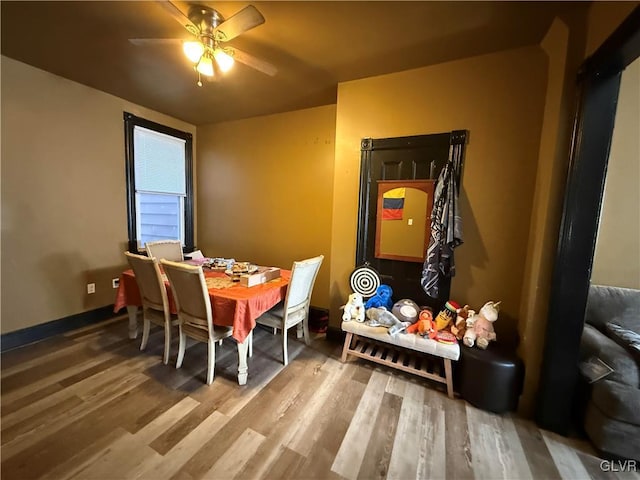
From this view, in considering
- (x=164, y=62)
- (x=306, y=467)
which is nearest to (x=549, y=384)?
(x=306, y=467)

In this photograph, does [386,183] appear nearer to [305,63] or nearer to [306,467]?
[305,63]

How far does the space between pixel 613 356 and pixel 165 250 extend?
3.79 m

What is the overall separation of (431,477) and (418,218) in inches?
67.6

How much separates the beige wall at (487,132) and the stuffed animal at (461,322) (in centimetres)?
14

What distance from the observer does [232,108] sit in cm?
313

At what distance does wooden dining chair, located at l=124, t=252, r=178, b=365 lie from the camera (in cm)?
202

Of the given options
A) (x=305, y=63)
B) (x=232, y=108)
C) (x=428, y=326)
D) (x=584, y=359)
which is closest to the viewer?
(x=584, y=359)

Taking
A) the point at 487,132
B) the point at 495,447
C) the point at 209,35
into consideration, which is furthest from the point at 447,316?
the point at 209,35

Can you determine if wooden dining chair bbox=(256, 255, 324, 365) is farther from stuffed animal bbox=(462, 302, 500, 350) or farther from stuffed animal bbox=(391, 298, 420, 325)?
stuffed animal bbox=(462, 302, 500, 350)

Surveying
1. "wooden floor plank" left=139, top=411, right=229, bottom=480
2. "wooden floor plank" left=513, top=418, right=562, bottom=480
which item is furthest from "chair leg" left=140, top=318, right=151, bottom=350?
"wooden floor plank" left=513, top=418, right=562, bottom=480

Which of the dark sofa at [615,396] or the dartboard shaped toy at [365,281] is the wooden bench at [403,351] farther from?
the dark sofa at [615,396]

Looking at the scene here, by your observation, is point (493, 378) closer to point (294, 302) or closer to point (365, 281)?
point (365, 281)

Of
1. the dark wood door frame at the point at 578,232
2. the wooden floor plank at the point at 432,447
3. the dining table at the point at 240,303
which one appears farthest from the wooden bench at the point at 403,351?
the dining table at the point at 240,303

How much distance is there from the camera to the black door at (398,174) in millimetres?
2154
